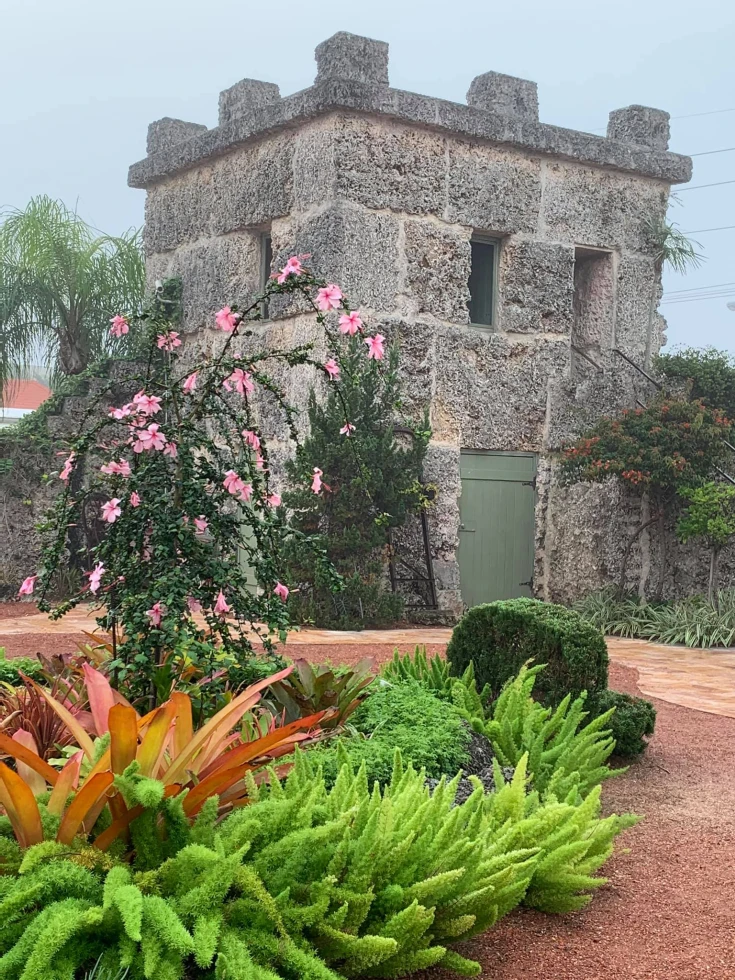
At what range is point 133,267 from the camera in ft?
50.5

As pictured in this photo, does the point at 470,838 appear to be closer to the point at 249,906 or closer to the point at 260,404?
the point at 249,906

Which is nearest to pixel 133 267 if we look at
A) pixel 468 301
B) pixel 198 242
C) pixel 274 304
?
pixel 198 242

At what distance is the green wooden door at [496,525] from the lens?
12016mm

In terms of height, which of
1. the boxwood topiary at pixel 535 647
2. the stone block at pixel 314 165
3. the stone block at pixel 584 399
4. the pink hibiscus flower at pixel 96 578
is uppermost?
the stone block at pixel 314 165

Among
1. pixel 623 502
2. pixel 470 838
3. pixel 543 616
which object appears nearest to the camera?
pixel 470 838

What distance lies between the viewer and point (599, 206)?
42.0 feet

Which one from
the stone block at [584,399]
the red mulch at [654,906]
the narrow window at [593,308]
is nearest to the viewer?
the red mulch at [654,906]

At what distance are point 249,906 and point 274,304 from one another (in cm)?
930

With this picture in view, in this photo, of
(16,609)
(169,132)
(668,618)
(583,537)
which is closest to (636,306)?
(583,537)

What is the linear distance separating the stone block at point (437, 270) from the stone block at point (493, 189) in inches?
10.2

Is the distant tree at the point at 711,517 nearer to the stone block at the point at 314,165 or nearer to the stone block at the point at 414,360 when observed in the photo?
the stone block at the point at 414,360

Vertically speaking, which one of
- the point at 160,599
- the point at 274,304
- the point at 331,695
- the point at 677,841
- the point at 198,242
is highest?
the point at 198,242

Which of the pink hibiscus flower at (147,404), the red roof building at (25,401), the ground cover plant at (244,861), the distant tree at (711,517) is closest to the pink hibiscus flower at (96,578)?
the pink hibiscus flower at (147,404)

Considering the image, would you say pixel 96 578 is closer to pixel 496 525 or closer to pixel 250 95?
pixel 496 525
